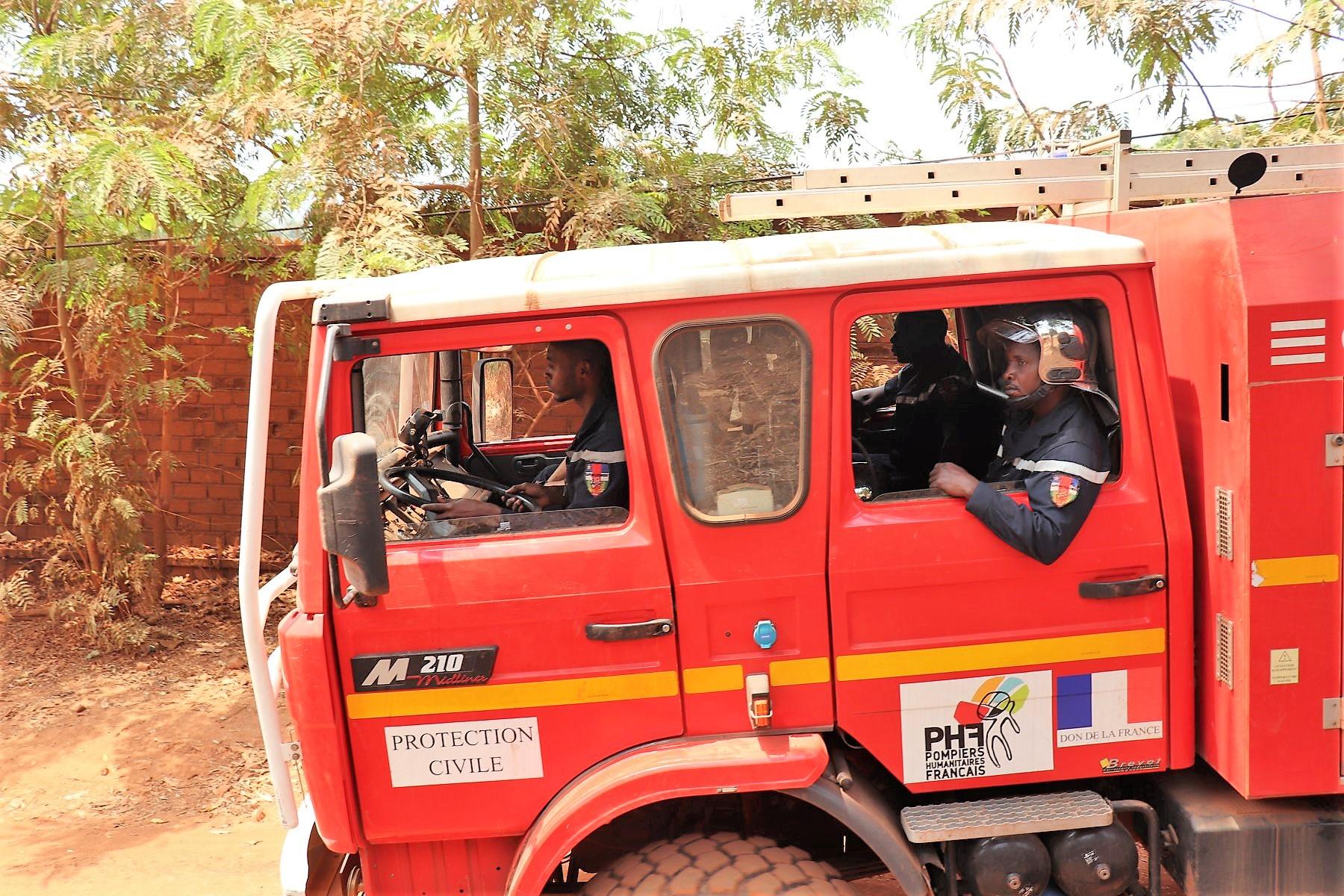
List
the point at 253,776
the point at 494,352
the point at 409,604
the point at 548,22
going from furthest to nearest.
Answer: the point at 548,22
the point at 253,776
the point at 494,352
the point at 409,604

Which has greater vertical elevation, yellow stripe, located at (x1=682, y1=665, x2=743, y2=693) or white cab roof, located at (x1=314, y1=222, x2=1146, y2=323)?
white cab roof, located at (x1=314, y1=222, x2=1146, y2=323)

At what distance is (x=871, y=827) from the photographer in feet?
9.13

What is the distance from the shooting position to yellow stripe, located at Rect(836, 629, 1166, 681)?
2844 millimetres

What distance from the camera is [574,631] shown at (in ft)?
9.25

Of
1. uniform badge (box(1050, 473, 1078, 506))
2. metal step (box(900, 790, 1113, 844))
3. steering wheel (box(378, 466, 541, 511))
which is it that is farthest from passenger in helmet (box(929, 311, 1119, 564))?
steering wheel (box(378, 466, 541, 511))

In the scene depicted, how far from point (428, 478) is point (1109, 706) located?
6.88 ft

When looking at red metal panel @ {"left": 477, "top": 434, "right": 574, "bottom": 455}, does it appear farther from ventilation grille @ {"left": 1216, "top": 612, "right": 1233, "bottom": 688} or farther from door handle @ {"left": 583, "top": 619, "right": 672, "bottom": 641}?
ventilation grille @ {"left": 1216, "top": 612, "right": 1233, "bottom": 688}

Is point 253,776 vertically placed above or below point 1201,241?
below

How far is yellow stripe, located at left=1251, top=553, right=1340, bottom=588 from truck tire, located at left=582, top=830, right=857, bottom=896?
4.28 feet

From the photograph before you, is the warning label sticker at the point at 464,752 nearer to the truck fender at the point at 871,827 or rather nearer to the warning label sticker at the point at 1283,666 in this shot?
the truck fender at the point at 871,827

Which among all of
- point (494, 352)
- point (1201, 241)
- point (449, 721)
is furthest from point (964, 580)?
point (494, 352)

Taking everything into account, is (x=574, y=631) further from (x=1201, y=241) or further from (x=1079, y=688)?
(x=1201, y=241)

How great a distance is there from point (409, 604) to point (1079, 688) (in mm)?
1763

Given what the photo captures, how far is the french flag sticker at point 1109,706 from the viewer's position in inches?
113
